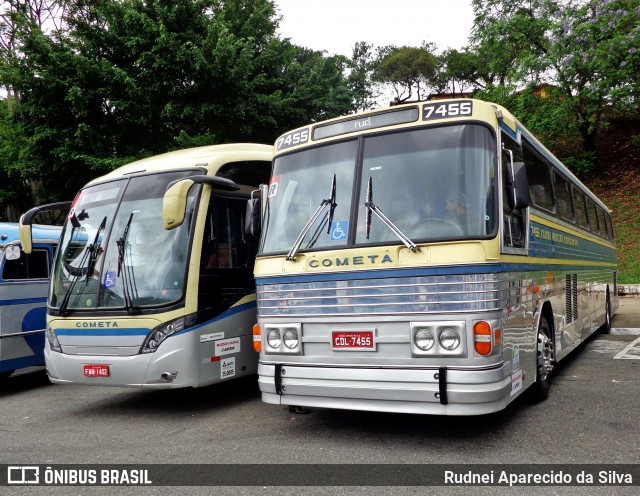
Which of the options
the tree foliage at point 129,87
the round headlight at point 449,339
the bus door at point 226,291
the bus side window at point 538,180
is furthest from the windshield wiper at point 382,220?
the tree foliage at point 129,87

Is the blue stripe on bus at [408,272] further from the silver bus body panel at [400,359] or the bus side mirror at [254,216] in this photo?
the bus side mirror at [254,216]

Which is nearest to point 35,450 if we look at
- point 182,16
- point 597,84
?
point 182,16

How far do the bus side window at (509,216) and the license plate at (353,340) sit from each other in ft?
4.76

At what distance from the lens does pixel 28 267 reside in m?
9.08

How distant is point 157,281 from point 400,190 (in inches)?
122

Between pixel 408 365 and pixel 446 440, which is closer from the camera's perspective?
pixel 408 365

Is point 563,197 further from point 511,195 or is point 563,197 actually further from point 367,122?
point 367,122

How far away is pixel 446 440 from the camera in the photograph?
5383 millimetres

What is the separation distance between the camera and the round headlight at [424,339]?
495 cm

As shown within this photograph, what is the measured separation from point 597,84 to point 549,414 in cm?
1881

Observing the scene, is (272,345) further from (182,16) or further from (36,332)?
(182,16)

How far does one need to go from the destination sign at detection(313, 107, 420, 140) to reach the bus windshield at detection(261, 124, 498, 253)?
0.13 metres

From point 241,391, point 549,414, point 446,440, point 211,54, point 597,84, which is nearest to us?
point 446,440

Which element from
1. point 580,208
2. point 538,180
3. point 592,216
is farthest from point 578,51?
point 538,180
